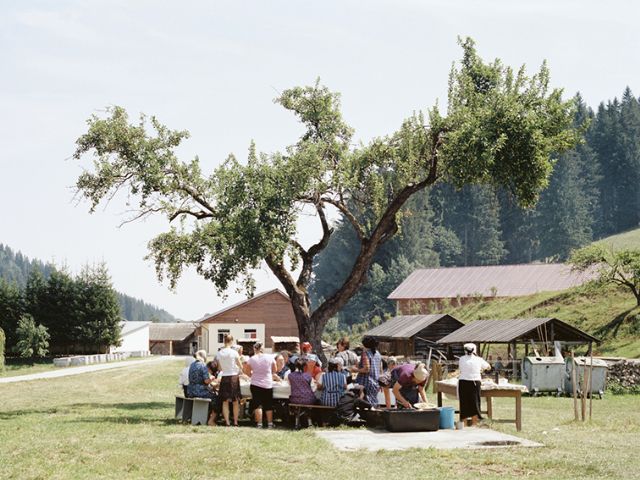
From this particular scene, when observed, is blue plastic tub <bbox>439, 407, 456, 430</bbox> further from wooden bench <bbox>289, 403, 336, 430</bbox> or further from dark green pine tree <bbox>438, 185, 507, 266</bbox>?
dark green pine tree <bbox>438, 185, 507, 266</bbox>

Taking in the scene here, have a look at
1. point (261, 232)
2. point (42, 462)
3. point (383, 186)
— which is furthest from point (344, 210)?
point (42, 462)

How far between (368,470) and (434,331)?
36115 mm

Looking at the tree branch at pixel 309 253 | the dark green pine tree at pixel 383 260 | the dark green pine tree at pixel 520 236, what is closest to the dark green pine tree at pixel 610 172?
the dark green pine tree at pixel 520 236

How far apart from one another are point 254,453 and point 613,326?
40.7 meters

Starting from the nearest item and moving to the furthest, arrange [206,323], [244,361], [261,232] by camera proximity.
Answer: [244,361]
[261,232]
[206,323]

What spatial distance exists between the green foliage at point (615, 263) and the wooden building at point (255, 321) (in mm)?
37326

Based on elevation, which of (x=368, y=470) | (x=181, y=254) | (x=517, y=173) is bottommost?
(x=368, y=470)

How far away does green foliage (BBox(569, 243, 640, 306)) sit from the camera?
170ft

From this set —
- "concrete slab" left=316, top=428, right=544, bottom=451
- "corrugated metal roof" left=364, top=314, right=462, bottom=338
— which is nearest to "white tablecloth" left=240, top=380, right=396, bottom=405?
"concrete slab" left=316, top=428, right=544, bottom=451

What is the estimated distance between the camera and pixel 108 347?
223 ft

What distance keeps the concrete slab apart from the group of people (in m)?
0.97

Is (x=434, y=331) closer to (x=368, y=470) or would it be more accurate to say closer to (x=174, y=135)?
(x=174, y=135)

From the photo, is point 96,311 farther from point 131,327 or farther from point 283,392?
point 283,392

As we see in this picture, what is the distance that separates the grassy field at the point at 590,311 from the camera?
1937 inches
